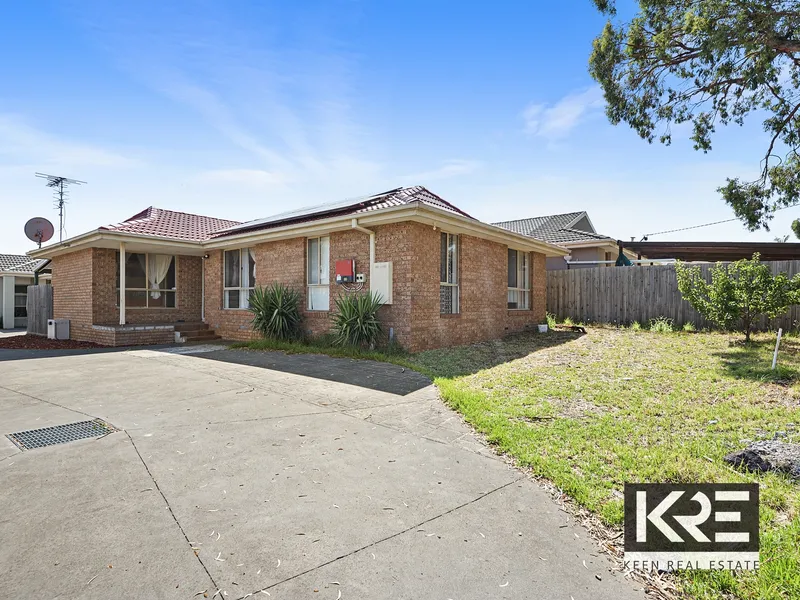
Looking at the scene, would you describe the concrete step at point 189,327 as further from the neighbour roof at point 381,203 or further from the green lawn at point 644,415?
the green lawn at point 644,415

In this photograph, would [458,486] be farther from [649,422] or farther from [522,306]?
[522,306]

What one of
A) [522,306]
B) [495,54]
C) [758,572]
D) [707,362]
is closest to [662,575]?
[758,572]

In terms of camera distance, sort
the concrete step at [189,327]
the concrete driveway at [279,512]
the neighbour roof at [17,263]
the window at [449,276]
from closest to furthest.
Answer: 1. the concrete driveway at [279,512]
2. the window at [449,276]
3. the concrete step at [189,327]
4. the neighbour roof at [17,263]

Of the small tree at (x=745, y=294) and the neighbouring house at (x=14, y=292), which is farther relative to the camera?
the neighbouring house at (x=14, y=292)

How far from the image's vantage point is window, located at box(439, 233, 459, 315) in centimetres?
1029

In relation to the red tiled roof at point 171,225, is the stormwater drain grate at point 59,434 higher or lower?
lower

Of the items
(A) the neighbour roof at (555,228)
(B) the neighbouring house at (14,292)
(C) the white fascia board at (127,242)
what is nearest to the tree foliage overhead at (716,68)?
(A) the neighbour roof at (555,228)

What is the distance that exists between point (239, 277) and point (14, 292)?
17122mm

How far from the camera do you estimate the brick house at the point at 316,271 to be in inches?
369

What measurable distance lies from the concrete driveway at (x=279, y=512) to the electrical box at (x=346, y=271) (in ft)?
15.7

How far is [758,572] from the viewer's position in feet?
7.30

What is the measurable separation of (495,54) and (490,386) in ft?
22.8

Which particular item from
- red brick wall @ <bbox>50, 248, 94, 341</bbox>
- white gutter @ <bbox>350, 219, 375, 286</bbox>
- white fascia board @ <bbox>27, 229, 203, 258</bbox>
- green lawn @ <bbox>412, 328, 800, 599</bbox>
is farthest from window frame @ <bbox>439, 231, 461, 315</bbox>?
red brick wall @ <bbox>50, 248, 94, 341</bbox>

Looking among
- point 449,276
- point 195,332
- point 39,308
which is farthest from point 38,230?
point 449,276
